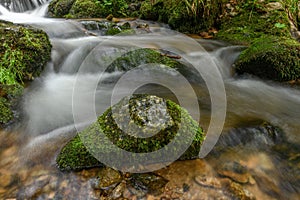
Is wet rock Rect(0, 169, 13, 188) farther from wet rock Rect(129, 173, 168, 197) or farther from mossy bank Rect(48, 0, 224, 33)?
mossy bank Rect(48, 0, 224, 33)

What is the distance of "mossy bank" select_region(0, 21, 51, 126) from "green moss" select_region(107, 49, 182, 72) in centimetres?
148

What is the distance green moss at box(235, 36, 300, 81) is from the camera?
508cm

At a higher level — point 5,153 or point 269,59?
point 269,59

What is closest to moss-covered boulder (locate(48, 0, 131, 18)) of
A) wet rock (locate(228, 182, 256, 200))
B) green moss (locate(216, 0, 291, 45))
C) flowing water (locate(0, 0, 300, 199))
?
flowing water (locate(0, 0, 300, 199))

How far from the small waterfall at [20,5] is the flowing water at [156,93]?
17.1 ft

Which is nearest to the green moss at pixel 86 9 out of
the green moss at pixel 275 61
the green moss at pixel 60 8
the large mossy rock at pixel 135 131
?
the green moss at pixel 60 8

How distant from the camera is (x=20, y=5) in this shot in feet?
37.7

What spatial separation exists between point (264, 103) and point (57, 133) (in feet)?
12.2

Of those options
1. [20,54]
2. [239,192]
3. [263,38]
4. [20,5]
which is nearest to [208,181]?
[239,192]

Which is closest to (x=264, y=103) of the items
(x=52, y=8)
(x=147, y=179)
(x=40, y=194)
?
(x=147, y=179)

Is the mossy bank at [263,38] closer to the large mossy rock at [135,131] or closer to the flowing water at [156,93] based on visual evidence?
the flowing water at [156,93]

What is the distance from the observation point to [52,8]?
11547mm

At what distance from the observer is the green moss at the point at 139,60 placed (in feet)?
17.1

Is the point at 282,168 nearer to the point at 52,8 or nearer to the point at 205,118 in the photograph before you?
the point at 205,118
